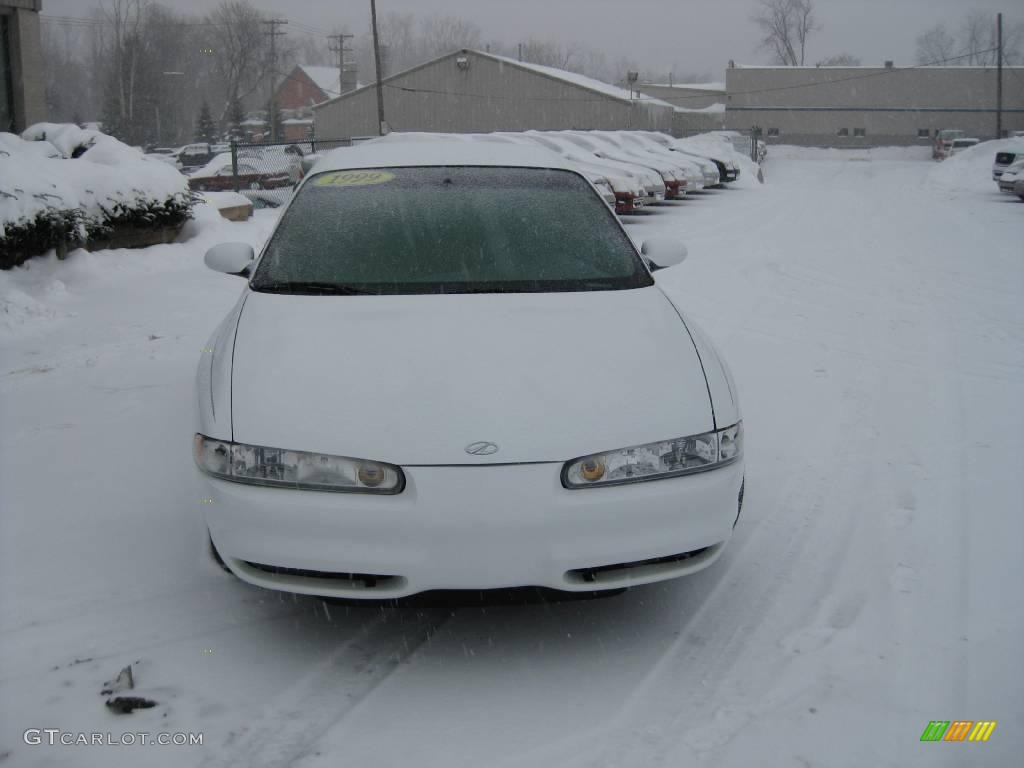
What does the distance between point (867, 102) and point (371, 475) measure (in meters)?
71.5

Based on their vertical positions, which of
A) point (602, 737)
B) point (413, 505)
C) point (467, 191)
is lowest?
point (602, 737)

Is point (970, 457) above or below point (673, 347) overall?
below

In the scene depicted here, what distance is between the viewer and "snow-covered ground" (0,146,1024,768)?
267 cm

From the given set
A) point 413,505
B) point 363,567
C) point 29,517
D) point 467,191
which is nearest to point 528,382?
point 413,505

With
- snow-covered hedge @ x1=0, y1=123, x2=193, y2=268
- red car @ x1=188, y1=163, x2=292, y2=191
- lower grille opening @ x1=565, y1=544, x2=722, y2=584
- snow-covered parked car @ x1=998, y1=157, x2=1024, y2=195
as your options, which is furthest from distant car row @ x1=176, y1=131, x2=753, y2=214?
lower grille opening @ x1=565, y1=544, x2=722, y2=584

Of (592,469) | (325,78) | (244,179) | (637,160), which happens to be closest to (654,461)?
(592,469)

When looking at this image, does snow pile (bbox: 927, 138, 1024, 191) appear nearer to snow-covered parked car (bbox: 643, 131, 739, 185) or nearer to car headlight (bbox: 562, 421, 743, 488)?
snow-covered parked car (bbox: 643, 131, 739, 185)

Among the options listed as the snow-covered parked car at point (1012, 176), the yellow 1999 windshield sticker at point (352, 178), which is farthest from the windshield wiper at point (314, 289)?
the snow-covered parked car at point (1012, 176)

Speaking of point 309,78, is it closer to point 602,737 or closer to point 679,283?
point 679,283

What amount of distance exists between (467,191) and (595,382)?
1572mm

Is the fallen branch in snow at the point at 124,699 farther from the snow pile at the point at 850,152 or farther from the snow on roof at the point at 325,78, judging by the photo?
the snow on roof at the point at 325,78

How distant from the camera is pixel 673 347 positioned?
11.1 ft

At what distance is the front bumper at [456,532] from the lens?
2746 millimetres

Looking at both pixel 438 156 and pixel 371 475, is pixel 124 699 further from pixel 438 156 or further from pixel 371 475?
pixel 438 156
